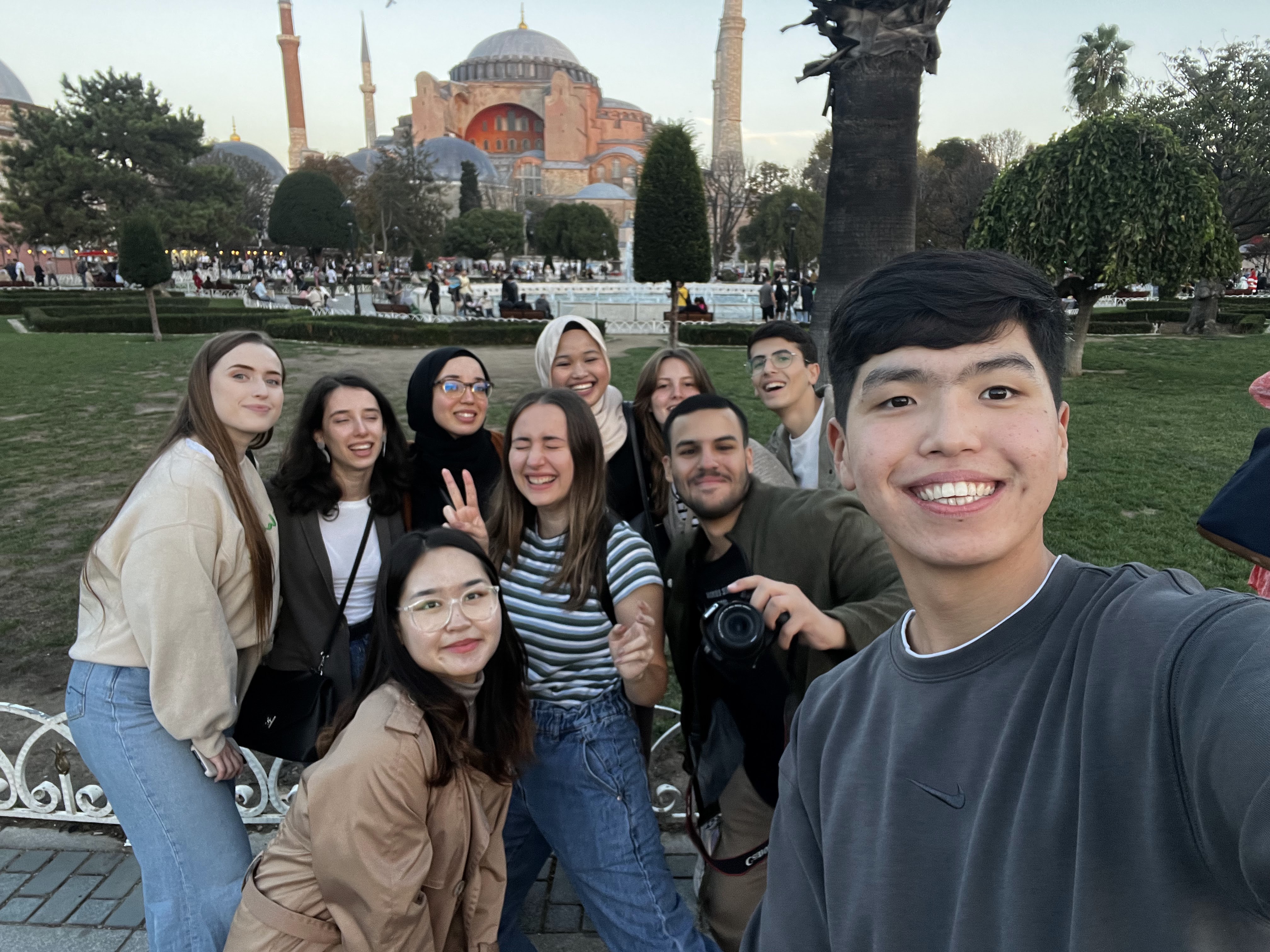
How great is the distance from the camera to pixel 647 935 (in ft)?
7.27

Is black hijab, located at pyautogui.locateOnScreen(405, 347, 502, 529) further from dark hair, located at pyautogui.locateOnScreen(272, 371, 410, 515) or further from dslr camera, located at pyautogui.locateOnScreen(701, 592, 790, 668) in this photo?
dslr camera, located at pyautogui.locateOnScreen(701, 592, 790, 668)

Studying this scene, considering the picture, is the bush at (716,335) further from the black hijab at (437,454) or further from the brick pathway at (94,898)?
the brick pathway at (94,898)

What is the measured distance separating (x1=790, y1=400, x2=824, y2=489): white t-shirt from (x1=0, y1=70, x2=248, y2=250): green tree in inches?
1475

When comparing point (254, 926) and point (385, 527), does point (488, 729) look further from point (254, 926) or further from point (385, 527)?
point (385, 527)

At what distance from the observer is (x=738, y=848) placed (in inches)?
93.5

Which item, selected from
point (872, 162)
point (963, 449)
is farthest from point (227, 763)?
point (872, 162)

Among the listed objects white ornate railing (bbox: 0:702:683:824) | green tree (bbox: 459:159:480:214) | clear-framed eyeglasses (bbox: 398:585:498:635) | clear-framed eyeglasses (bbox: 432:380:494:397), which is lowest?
white ornate railing (bbox: 0:702:683:824)

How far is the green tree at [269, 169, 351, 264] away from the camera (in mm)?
41438

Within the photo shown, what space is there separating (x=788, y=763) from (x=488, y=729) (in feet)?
4.08

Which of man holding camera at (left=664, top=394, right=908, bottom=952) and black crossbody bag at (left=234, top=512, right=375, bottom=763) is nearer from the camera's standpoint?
man holding camera at (left=664, top=394, right=908, bottom=952)

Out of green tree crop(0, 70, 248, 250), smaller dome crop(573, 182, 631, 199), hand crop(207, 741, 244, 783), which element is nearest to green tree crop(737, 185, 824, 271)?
green tree crop(0, 70, 248, 250)

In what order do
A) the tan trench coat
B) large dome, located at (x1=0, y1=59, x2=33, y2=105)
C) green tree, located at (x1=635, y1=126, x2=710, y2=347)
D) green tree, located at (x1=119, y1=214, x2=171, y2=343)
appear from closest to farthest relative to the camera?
the tan trench coat, green tree, located at (x1=635, y1=126, x2=710, y2=347), green tree, located at (x1=119, y1=214, x2=171, y2=343), large dome, located at (x1=0, y1=59, x2=33, y2=105)

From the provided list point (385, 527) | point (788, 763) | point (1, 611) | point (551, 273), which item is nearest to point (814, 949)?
point (788, 763)

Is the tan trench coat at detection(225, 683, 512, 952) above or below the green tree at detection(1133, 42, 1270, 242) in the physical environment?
below
